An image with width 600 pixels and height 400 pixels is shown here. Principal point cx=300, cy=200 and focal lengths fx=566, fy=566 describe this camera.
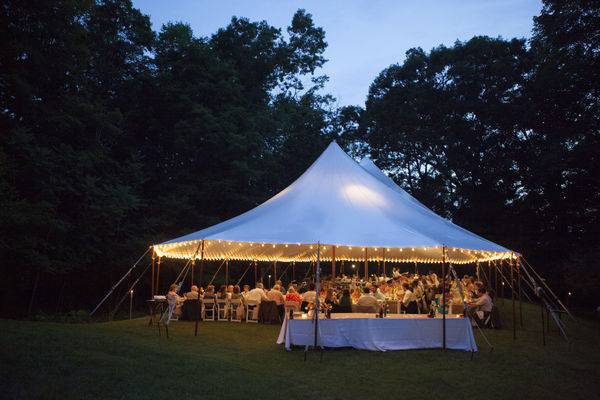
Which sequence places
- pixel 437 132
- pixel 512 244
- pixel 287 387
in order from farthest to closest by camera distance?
pixel 437 132, pixel 512 244, pixel 287 387

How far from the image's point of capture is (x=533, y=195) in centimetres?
2519

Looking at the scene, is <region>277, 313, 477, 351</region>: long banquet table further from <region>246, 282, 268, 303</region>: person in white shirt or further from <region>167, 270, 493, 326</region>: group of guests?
<region>246, 282, 268, 303</region>: person in white shirt

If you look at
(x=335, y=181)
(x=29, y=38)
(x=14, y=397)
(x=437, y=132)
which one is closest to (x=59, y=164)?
(x=29, y=38)

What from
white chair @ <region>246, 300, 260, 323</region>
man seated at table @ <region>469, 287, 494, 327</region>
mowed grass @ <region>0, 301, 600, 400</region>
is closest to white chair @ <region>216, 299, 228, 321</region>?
white chair @ <region>246, 300, 260, 323</region>

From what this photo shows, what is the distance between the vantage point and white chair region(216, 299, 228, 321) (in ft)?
51.0

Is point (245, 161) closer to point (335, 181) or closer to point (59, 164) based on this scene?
point (59, 164)

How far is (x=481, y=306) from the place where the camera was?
46.1ft

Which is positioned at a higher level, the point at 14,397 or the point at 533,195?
the point at 533,195

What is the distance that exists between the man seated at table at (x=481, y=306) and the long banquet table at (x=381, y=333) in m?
3.67

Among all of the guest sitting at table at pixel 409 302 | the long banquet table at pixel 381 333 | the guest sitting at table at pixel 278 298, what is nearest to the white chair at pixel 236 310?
the guest sitting at table at pixel 278 298

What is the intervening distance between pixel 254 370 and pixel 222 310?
855cm

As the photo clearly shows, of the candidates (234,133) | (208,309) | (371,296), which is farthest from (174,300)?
(234,133)

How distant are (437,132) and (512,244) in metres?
6.67

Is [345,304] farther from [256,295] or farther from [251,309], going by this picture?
[251,309]
